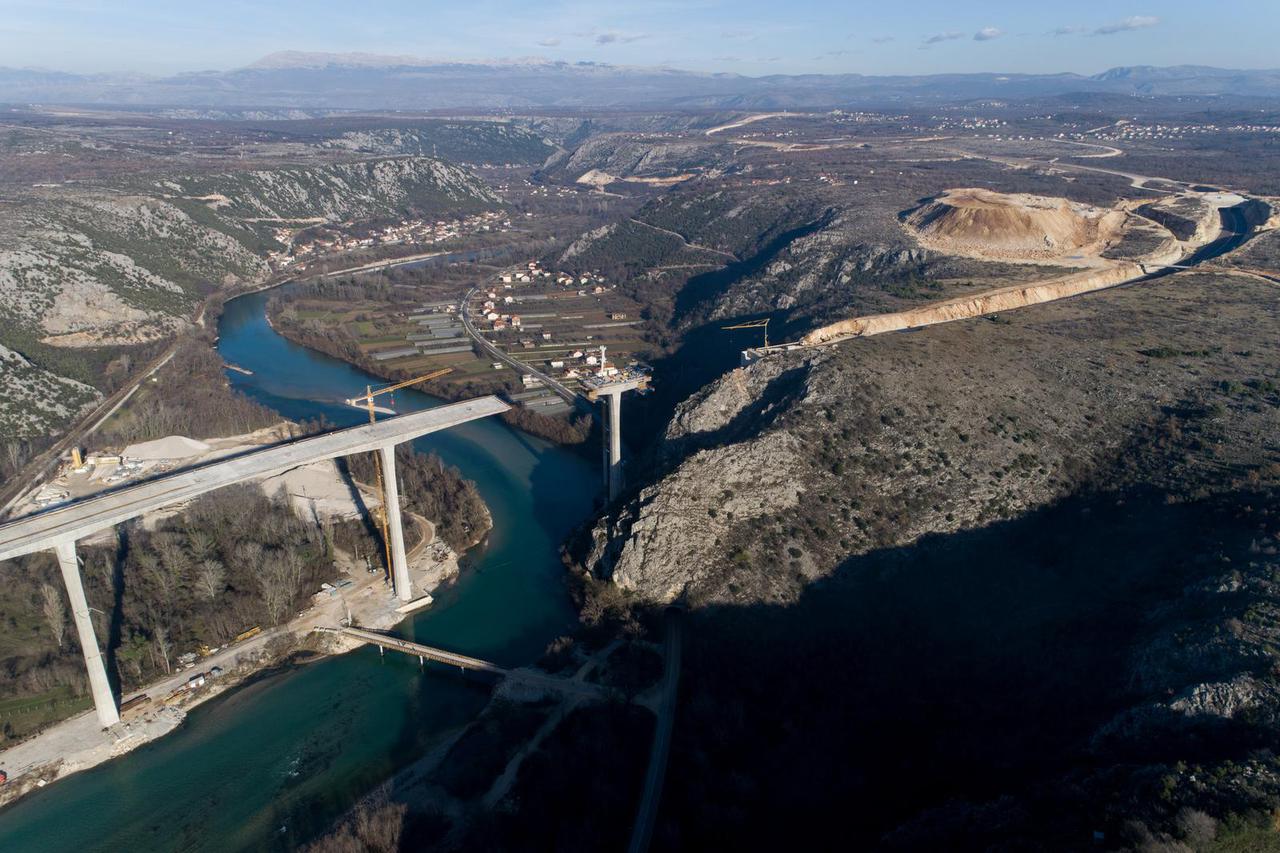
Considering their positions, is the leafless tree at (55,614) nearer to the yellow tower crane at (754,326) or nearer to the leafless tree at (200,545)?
the leafless tree at (200,545)

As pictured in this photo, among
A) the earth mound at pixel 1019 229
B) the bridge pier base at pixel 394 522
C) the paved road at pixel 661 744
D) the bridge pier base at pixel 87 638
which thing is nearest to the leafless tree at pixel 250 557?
A: the bridge pier base at pixel 394 522

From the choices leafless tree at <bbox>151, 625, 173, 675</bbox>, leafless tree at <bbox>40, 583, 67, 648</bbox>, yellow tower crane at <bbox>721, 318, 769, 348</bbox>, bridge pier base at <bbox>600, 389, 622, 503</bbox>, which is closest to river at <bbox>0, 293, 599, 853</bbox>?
leafless tree at <bbox>151, 625, 173, 675</bbox>

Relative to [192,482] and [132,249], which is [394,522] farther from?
[132,249]

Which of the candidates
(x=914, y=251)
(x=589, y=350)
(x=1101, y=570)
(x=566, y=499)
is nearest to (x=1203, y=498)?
(x=1101, y=570)

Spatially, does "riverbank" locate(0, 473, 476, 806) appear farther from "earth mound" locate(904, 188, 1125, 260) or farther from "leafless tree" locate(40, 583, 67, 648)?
"earth mound" locate(904, 188, 1125, 260)

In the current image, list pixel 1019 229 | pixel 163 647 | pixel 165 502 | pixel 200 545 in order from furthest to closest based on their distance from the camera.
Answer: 1. pixel 1019 229
2. pixel 200 545
3. pixel 163 647
4. pixel 165 502

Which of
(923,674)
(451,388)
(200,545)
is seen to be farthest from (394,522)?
(451,388)

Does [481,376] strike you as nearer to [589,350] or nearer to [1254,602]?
[589,350]
